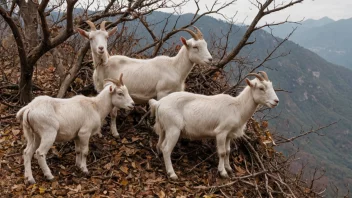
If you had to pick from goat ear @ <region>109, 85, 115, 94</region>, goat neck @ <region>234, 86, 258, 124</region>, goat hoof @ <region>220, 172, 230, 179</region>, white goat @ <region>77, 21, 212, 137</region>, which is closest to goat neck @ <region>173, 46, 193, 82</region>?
white goat @ <region>77, 21, 212, 137</region>

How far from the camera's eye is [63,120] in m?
5.61

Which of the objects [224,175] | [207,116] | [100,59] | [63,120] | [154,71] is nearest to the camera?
[63,120]

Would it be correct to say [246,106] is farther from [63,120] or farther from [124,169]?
[63,120]

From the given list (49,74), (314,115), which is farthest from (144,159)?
(314,115)

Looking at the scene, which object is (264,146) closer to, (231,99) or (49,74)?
(231,99)

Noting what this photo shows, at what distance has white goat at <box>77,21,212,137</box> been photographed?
7105 mm

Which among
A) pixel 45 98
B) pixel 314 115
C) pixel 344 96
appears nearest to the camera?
pixel 45 98

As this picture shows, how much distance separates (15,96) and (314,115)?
15831 cm

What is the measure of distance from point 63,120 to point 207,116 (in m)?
2.32

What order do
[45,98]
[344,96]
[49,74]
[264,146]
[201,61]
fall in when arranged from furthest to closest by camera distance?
1. [344,96]
2. [49,74]
3. [264,146]
4. [201,61]
5. [45,98]

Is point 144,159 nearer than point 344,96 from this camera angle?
Yes

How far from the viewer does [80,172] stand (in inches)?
237

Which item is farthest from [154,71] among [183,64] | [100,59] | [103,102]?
[103,102]

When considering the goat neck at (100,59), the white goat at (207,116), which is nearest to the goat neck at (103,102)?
the white goat at (207,116)
